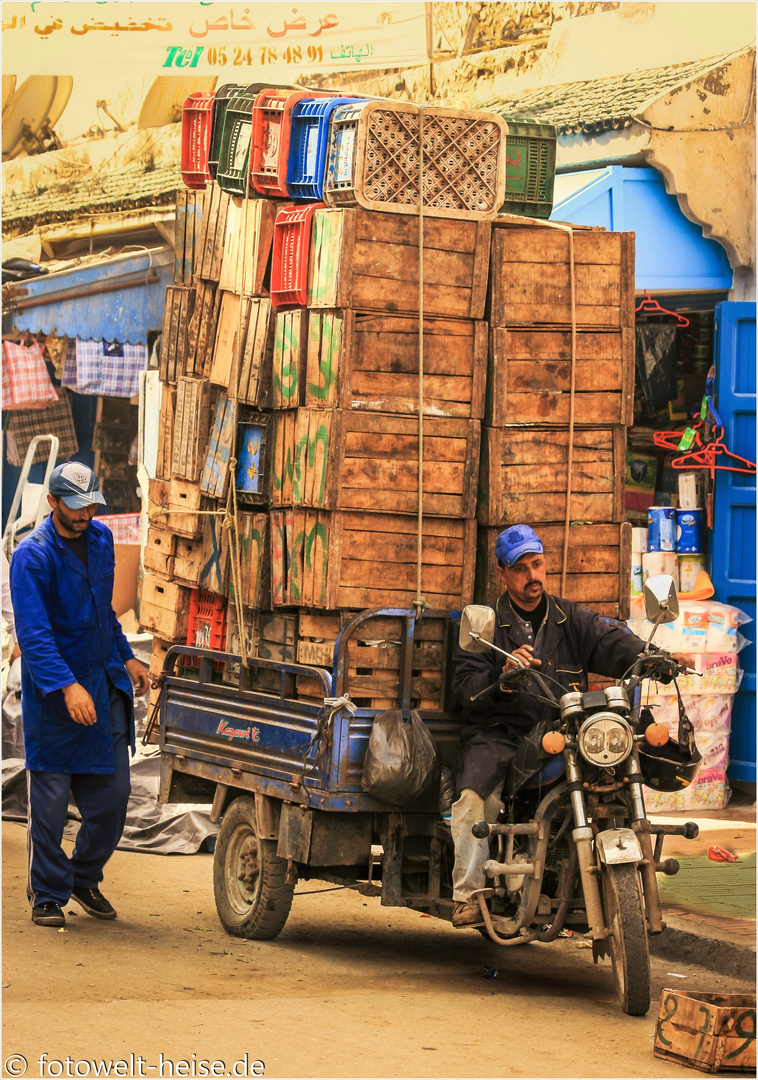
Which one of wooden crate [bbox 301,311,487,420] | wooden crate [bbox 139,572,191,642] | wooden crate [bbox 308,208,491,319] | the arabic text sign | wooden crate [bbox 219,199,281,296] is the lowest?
wooden crate [bbox 139,572,191,642]

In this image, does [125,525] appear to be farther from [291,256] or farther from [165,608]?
[291,256]

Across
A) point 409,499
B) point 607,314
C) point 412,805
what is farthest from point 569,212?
point 412,805

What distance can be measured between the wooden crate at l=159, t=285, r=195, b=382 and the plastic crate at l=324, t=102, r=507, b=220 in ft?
5.83

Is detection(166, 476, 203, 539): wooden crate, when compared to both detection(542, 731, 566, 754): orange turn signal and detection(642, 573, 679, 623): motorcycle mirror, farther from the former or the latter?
detection(542, 731, 566, 754): orange turn signal

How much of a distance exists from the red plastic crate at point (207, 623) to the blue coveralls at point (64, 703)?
20.1 inches

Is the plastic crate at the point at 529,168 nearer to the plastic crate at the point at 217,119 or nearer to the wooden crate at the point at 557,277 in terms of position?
the wooden crate at the point at 557,277

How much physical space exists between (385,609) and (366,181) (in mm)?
1935

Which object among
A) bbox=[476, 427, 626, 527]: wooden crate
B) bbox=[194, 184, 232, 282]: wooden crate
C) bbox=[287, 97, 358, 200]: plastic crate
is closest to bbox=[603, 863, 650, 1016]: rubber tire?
bbox=[476, 427, 626, 527]: wooden crate

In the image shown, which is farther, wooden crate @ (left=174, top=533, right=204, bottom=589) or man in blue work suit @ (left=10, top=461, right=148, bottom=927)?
wooden crate @ (left=174, top=533, right=204, bottom=589)

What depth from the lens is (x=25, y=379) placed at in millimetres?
15250

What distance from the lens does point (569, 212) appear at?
38.1ft

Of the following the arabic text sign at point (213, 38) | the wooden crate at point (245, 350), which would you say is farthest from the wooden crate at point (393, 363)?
the arabic text sign at point (213, 38)

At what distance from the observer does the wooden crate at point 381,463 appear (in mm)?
6719

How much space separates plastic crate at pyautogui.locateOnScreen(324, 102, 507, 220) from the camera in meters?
6.89
